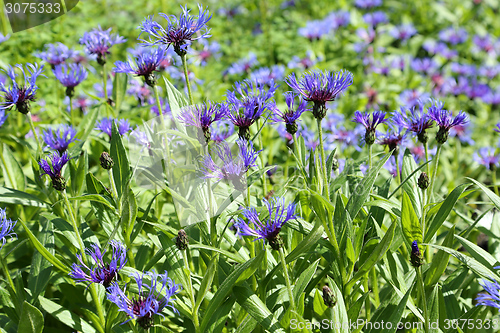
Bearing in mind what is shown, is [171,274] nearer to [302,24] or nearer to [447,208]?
[447,208]

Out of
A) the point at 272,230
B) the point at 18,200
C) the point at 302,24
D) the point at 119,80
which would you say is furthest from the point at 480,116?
the point at 18,200

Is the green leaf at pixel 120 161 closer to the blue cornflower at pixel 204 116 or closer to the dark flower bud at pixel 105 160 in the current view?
the dark flower bud at pixel 105 160

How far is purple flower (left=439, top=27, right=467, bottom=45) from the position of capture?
5543mm

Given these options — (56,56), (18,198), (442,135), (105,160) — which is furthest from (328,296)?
(56,56)

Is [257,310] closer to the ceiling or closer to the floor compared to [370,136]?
closer to the floor

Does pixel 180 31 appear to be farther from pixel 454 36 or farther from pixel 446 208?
pixel 454 36

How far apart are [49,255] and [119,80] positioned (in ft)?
4.75

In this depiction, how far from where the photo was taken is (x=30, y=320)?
4.70ft

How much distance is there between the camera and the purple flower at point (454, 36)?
5543 mm

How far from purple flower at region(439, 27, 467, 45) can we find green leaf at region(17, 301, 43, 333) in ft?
19.0

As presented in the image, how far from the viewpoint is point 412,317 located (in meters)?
1.74
